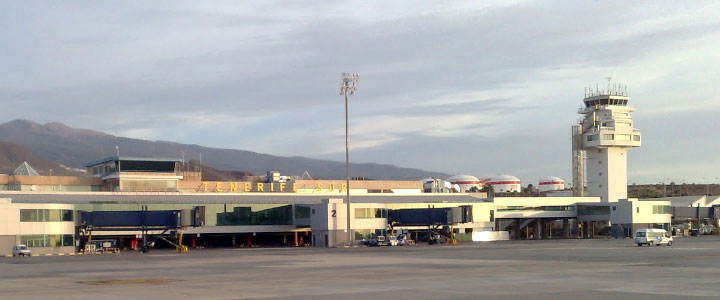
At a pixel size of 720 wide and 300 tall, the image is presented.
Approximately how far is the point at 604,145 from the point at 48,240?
106757 millimetres

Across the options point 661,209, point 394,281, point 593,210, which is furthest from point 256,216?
point 394,281

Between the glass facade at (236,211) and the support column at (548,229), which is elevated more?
the glass facade at (236,211)

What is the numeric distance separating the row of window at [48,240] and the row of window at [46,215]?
195 centimetres

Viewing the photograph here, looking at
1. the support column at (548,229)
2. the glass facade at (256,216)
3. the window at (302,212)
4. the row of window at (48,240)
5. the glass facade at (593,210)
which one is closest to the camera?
the row of window at (48,240)

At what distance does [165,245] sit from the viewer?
12706 centimetres

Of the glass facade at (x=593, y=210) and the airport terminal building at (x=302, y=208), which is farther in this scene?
the glass facade at (x=593, y=210)

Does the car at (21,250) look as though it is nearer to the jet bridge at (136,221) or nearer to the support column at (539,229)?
the jet bridge at (136,221)

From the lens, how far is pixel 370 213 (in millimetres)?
130000

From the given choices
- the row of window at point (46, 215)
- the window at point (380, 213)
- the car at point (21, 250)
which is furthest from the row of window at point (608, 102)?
the car at point (21, 250)

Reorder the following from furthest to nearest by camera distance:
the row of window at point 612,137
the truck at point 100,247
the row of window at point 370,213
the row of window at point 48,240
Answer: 1. the row of window at point 612,137
2. the row of window at point 370,213
3. the truck at point 100,247
4. the row of window at point 48,240

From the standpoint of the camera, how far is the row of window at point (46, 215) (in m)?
107

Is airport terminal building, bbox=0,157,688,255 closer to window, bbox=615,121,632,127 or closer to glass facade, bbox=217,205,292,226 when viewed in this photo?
glass facade, bbox=217,205,292,226

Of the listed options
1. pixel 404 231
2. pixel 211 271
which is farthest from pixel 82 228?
pixel 211 271

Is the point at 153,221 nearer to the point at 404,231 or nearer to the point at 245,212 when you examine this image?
the point at 245,212
